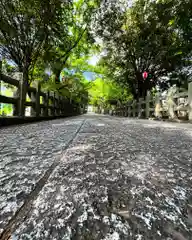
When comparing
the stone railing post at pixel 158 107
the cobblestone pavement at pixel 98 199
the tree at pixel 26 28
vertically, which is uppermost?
the tree at pixel 26 28

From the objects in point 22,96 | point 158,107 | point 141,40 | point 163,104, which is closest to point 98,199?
point 22,96

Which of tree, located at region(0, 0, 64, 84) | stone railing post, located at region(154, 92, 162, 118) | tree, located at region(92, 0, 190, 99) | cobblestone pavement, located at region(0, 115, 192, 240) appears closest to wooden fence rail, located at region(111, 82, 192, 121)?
stone railing post, located at region(154, 92, 162, 118)

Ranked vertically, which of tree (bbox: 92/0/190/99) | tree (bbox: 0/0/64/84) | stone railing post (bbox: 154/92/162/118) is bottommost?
stone railing post (bbox: 154/92/162/118)

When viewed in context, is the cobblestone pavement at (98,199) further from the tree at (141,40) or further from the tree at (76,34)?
the tree at (141,40)

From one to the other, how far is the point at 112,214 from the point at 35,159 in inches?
22.0

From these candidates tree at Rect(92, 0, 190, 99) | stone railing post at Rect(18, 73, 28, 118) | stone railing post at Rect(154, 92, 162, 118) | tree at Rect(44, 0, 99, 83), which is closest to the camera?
stone railing post at Rect(18, 73, 28, 118)

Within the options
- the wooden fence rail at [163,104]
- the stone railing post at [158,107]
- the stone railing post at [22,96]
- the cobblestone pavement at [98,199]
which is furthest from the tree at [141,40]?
the cobblestone pavement at [98,199]

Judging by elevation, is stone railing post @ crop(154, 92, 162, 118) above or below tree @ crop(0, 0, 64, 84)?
below

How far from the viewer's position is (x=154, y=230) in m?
0.33

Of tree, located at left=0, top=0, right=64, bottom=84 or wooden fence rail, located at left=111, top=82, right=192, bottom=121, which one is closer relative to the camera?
wooden fence rail, located at left=111, top=82, right=192, bottom=121

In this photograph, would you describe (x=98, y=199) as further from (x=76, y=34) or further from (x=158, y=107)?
(x=76, y=34)

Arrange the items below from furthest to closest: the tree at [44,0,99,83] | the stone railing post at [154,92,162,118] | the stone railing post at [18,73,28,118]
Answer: the tree at [44,0,99,83]
the stone railing post at [154,92,162,118]
the stone railing post at [18,73,28,118]

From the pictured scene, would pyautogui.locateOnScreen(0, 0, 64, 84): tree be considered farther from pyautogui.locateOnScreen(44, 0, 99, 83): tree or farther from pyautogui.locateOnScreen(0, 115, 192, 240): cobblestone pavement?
pyautogui.locateOnScreen(0, 115, 192, 240): cobblestone pavement

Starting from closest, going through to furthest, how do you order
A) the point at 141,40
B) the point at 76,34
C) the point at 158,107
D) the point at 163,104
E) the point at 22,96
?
Result: the point at 22,96, the point at 163,104, the point at 158,107, the point at 141,40, the point at 76,34
